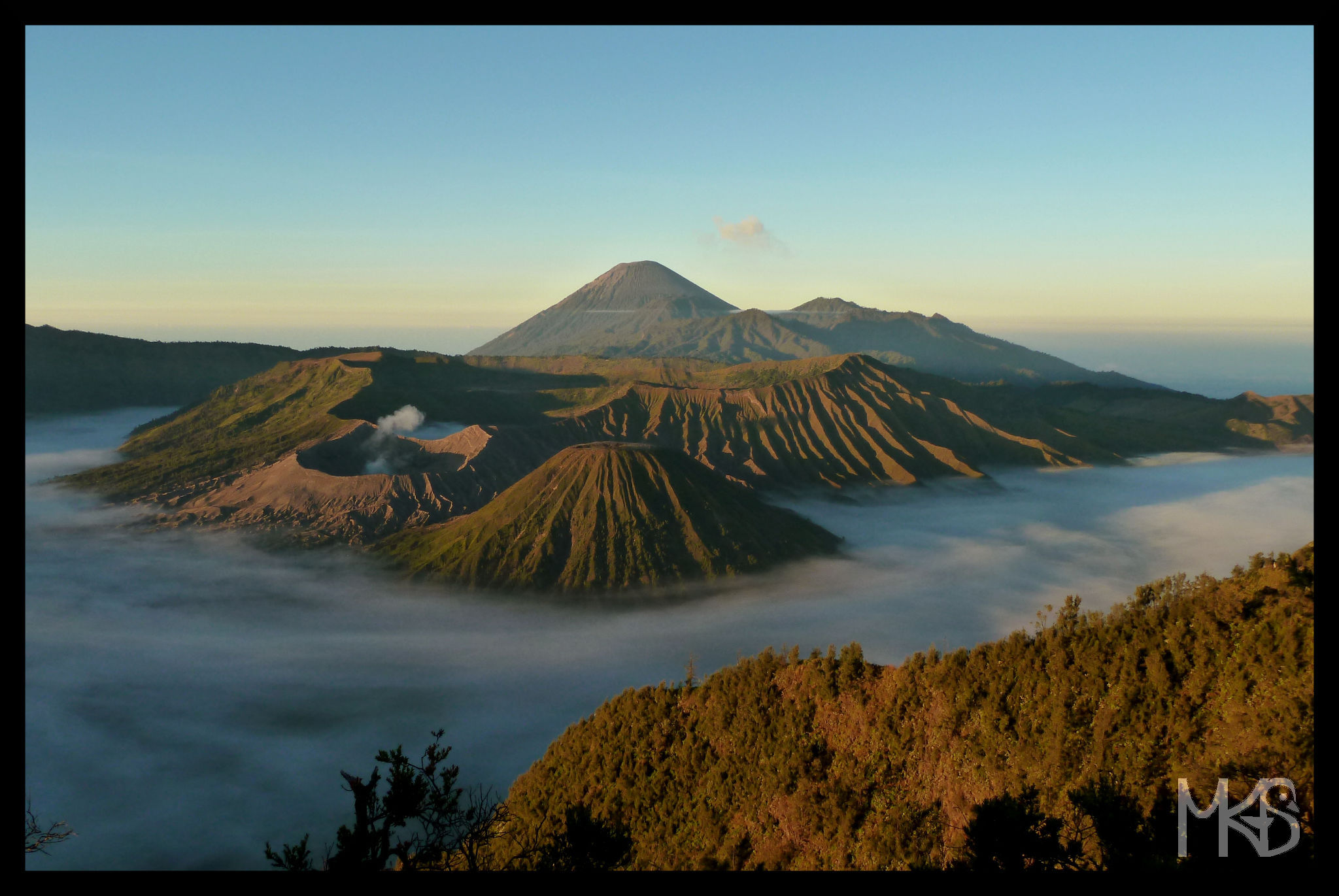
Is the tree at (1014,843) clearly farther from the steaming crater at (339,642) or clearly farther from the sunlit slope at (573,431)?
the sunlit slope at (573,431)

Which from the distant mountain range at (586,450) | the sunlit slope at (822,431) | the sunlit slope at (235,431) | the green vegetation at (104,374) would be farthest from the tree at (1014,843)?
the green vegetation at (104,374)

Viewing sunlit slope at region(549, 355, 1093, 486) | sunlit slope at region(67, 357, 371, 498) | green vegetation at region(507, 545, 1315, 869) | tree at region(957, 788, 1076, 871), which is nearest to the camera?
tree at region(957, 788, 1076, 871)

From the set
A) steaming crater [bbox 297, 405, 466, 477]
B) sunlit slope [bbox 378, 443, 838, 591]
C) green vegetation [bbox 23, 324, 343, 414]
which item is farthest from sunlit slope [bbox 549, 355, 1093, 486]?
green vegetation [bbox 23, 324, 343, 414]

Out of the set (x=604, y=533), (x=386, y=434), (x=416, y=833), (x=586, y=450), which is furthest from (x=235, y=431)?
(x=416, y=833)

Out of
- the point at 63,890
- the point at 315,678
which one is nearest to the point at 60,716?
the point at 315,678

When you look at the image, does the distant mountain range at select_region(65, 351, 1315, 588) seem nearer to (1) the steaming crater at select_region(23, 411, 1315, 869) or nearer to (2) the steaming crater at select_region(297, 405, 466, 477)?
(2) the steaming crater at select_region(297, 405, 466, 477)

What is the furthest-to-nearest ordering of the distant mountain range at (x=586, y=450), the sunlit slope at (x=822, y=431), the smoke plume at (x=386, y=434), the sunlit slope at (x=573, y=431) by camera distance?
1. the sunlit slope at (x=822, y=431)
2. the smoke plume at (x=386, y=434)
3. the sunlit slope at (x=573, y=431)
4. the distant mountain range at (x=586, y=450)
